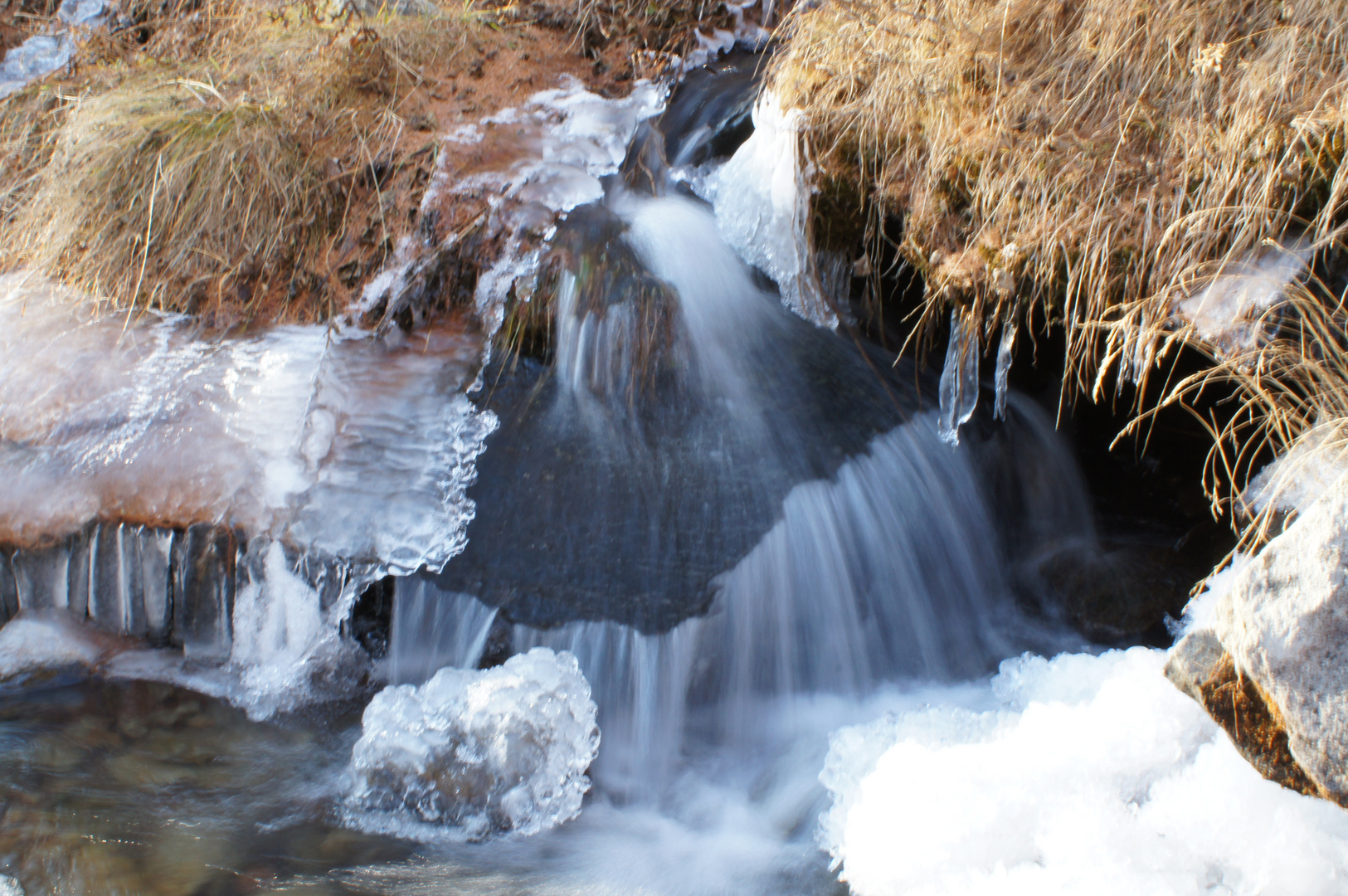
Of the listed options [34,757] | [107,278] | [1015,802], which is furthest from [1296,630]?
[107,278]

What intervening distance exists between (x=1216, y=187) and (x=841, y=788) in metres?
1.96

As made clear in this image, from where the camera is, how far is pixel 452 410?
310cm

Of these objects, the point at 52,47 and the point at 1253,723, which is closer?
the point at 1253,723

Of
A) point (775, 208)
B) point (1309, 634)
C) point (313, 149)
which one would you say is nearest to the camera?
point (1309, 634)

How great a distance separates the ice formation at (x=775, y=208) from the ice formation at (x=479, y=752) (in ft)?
5.76

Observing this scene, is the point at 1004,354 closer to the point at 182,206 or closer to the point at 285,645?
the point at 285,645

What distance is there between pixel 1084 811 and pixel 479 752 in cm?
166

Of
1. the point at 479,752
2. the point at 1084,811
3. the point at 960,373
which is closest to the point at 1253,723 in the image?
the point at 1084,811

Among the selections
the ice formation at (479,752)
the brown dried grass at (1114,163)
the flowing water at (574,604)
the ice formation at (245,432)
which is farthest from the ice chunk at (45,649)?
the brown dried grass at (1114,163)

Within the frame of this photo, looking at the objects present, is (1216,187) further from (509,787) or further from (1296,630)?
(509,787)

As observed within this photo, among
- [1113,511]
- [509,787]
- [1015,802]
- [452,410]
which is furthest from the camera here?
[1113,511]

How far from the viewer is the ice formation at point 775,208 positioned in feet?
10.6

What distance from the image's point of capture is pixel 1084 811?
1.98m

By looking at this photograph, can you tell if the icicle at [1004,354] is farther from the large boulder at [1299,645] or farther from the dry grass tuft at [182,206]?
the dry grass tuft at [182,206]
